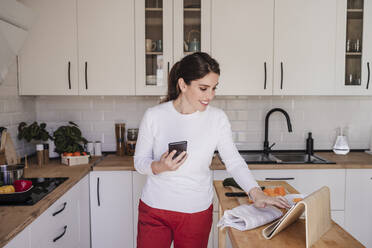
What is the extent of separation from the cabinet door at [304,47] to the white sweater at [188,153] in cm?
118

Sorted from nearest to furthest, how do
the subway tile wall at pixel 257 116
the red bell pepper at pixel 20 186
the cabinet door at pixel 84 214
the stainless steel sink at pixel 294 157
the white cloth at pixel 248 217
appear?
the white cloth at pixel 248 217 → the red bell pepper at pixel 20 186 → the cabinet door at pixel 84 214 → the stainless steel sink at pixel 294 157 → the subway tile wall at pixel 257 116

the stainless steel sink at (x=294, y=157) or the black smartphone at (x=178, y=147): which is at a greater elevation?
the black smartphone at (x=178, y=147)

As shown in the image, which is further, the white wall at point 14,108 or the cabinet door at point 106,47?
the cabinet door at point 106,47

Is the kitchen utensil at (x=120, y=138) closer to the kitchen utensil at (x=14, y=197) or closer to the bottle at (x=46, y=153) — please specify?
the bottle at (x=46, y=153)

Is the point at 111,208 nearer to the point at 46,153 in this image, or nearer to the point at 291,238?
the point at 46,153

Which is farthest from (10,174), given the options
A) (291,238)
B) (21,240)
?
(291,238)

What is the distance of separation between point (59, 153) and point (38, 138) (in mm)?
201

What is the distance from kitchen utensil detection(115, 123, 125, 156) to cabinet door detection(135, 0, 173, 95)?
15.8 inches

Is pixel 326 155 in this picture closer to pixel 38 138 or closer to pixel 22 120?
pixel 38 138

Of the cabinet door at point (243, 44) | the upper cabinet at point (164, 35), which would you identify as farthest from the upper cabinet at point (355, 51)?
the upper cabinet at point (164, 35)

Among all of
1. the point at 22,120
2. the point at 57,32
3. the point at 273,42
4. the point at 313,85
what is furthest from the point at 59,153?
the point at 313,85

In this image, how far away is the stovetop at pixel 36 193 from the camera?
58.1 inches

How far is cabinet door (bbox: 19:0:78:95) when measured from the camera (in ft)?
8.23

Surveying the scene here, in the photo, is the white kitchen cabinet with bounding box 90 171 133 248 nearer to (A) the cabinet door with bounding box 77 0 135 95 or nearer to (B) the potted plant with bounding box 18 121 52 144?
(B) the potted plant with bounding box 18 121 52 144
